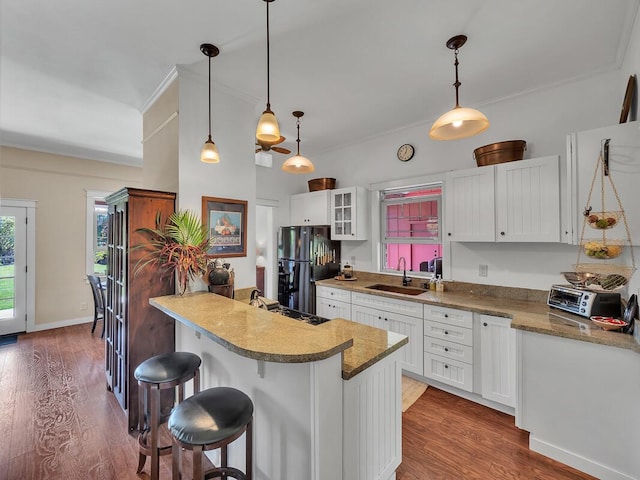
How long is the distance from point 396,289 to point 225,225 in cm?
225

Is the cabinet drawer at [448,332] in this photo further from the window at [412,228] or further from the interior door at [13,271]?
the interior door at [13,271]

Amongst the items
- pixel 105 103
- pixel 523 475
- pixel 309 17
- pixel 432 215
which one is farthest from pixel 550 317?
pixel 105 103

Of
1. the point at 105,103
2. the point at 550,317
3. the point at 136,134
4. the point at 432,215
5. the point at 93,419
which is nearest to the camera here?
the point at 550,317

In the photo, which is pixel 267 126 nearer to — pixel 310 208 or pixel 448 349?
pixel 448 349

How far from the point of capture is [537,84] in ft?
8.82

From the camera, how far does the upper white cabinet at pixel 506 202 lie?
2516 millimetres

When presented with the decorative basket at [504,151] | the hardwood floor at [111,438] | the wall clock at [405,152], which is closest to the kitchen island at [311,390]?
the hardwood floor at [111,438]

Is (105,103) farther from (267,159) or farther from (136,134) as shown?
(267,159)

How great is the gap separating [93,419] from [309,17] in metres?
3.53

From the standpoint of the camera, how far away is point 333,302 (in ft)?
12.6

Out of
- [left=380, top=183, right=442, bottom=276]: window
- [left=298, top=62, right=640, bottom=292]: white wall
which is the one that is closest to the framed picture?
[left=380, top=183, right=442, bottom=276]: window

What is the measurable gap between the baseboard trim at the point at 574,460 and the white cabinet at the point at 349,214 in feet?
8.66

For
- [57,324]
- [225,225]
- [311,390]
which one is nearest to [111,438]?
[225,225]

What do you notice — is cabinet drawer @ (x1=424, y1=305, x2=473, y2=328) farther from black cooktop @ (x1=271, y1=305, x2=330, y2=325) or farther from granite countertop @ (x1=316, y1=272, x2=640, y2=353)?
black cooktop @ (x1=271, y1=305, x2=330, y2=325)
